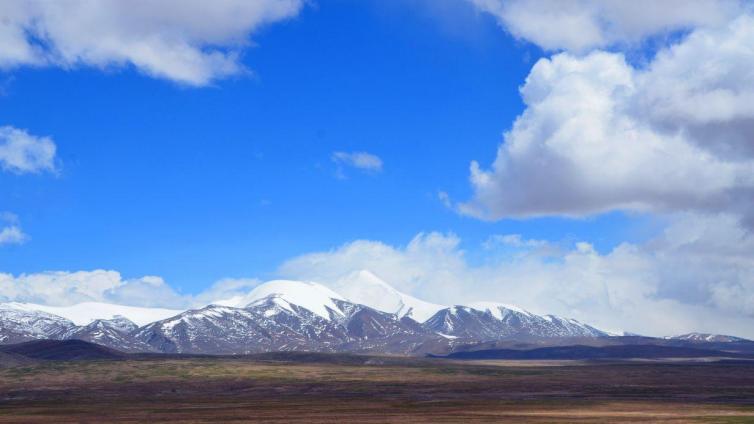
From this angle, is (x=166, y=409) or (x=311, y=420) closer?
(x=311, y=420)

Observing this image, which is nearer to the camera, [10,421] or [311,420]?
[311,420]

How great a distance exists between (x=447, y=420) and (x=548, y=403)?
141 ft

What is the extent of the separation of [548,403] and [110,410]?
81.7m

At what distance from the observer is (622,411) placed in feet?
422

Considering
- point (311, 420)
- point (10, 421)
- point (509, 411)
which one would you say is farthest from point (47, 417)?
point (509, 411)

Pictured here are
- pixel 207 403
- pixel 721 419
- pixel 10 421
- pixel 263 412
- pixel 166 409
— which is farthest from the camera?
pixel 207 403

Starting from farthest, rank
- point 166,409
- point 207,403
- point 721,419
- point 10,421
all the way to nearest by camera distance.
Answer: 1. point 207,403
2. point 166,409
3. point 10,421
4. point 721,419

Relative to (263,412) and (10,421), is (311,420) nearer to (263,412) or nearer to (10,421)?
(263,412)

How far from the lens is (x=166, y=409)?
149000 millimetres

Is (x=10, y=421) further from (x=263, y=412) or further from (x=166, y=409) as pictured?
(x=263, y=412)

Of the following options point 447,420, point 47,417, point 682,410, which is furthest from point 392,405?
point 47,417

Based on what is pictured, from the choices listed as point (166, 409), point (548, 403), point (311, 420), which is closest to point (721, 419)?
point (548, 403)

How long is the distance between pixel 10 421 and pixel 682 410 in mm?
106143

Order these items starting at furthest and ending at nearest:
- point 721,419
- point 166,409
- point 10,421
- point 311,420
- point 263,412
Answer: point 166,409, point 263,412, point 10,421, point 311,420, point 721,419
